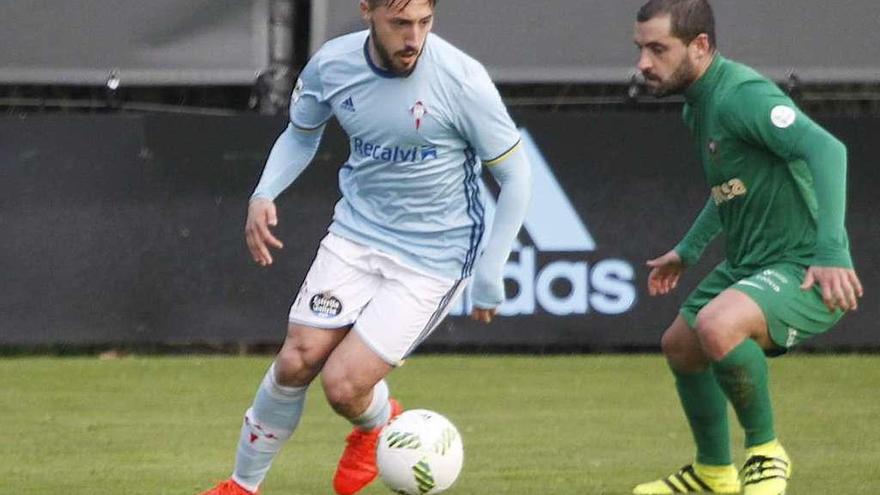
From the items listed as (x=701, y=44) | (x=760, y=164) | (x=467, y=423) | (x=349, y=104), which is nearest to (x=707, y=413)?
(x=760, y=164)

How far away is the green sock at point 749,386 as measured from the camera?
664 cm

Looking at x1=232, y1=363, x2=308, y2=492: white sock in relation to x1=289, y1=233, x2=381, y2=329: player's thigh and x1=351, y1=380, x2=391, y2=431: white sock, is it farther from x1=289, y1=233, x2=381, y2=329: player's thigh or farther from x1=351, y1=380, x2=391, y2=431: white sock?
x1=351, y1=380, x2=391, y2=431: white sock

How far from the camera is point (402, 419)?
689 centimetres

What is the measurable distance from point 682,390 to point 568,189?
4737 mm

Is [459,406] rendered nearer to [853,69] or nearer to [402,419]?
[402,419]

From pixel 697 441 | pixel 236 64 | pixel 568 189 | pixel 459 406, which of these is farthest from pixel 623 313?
pixel 697 441

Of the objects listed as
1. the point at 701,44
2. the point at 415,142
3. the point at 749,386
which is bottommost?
the point at 749,386

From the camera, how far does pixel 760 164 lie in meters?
6.78

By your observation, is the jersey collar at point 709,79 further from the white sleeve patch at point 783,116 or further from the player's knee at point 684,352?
the player's knee at point 684,352

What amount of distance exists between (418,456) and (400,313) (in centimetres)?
51

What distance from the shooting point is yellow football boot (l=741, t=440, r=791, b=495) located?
6691 millimetres

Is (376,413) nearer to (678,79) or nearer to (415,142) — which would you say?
(415,142)

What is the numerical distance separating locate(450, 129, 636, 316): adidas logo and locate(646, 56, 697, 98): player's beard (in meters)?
5.00

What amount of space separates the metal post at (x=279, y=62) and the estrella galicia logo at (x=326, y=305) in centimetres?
548
